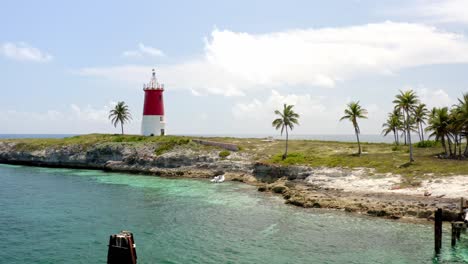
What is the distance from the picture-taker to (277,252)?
34594 millimetres

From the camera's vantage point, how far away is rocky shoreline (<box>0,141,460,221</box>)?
155 feet

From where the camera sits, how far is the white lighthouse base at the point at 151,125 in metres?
113

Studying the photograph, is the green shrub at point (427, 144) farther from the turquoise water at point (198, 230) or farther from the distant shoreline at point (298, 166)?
the turquoise water at point (198, 230)

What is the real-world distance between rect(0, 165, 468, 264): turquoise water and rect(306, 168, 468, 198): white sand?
29.0 ft

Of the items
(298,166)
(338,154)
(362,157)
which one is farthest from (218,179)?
(362,157)

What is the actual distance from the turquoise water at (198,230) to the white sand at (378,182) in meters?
8.84

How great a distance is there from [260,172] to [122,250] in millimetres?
51516

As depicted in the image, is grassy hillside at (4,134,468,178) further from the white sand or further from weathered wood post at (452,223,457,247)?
weathered wood post at (452,223,457,247)

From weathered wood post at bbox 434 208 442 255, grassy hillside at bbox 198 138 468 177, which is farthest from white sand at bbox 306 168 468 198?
weathered wood post at bbox 434 208 442 255

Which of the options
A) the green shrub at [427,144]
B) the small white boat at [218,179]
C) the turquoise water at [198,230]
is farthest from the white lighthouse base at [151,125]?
the green shrub at [427,144]

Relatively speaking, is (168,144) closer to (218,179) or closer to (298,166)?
(218,179)

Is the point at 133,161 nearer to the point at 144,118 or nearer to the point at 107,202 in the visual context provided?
the point at 144,118

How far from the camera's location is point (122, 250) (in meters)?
24.6

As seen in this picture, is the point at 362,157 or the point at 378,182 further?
the point at 362,157
